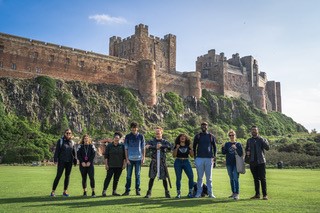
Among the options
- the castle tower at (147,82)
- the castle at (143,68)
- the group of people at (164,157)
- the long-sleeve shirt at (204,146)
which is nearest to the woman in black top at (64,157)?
the group of people at (164,157)

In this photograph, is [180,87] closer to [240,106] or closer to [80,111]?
[240,106]

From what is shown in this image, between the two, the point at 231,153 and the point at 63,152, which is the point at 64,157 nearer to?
the point at 63,152

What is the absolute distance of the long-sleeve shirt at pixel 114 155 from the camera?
37.6 feet

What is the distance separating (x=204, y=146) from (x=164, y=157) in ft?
4.18

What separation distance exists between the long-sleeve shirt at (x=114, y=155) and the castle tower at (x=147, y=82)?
47.3 meters

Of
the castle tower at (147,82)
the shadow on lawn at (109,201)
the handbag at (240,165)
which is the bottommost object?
the shadow on lawn at (109,201)

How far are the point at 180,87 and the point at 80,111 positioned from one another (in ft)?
73.6

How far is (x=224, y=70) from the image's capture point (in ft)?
258

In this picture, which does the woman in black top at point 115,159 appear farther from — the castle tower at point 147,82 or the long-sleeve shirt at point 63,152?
the castle tower at point 147,82

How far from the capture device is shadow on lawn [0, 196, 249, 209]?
9047 millimetres

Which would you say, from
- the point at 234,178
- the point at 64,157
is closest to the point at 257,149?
the point at 234,178

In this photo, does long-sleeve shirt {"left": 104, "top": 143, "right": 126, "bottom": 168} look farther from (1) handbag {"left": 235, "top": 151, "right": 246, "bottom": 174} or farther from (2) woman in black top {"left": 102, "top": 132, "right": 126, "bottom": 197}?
(1) handbag {"left": 235, "top": 151, "right": 246, "bottom": 174}

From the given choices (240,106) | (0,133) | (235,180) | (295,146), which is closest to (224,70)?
(240,106)

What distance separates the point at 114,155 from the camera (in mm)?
11516
